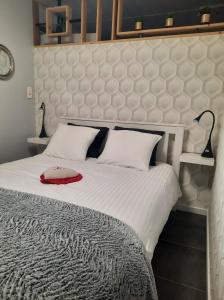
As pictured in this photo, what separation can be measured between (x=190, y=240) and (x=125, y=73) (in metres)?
1.88

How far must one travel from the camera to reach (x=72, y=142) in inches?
93.4

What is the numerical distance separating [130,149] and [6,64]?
6.13ft

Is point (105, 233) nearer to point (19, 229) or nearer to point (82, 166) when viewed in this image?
point (19, 229)

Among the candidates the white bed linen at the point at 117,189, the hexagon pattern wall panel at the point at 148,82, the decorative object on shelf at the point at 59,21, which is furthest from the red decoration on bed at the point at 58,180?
the decorative object on shelf at the point at 59,21

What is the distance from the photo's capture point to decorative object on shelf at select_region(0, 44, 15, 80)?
8.46ft

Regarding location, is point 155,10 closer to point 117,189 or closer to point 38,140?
point 38,140

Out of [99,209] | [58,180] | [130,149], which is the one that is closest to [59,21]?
[130,149]

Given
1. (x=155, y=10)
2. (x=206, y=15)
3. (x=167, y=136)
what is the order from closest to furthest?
(x=206, y=15), (x=167, y=136), (x=155, y=10)

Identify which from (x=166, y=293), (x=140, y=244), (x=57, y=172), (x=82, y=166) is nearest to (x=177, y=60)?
(x=82, y=166)

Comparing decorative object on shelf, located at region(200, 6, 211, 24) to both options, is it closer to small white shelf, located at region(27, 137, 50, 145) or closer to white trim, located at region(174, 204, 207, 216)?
white trim, located at region(174, 204, 207, 216)

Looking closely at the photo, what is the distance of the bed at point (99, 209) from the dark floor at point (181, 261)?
1.17 ft

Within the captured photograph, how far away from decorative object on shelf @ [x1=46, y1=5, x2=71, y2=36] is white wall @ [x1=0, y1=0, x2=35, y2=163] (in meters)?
0.30

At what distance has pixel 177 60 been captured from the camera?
89.8 inches

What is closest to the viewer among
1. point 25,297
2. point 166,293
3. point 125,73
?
point 25,297
